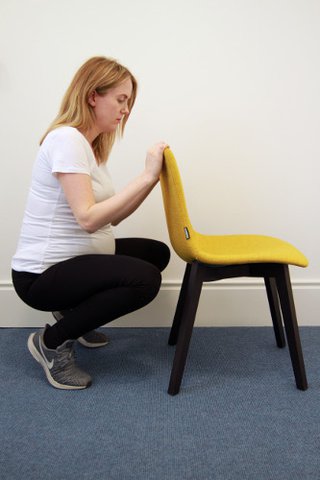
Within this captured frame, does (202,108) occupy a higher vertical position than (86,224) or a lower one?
higher

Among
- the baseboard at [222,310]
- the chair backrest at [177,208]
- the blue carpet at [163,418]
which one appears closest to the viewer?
the blue carpet at [163,418]

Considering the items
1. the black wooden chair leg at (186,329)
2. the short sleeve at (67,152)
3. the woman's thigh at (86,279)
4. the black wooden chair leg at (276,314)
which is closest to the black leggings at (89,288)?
the woman's thigh at (86,279)

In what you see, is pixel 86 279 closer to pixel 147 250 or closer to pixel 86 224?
pixel 86 224

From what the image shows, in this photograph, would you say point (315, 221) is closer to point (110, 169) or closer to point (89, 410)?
point (110, 169)

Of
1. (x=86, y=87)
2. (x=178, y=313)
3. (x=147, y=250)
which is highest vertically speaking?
Result: (x=86, y=87)

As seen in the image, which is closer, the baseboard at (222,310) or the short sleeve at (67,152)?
the short sleeve at (67,152)

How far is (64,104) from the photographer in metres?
1.37

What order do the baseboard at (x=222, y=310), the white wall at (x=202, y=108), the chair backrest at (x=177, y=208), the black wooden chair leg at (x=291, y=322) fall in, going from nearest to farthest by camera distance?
the chair backrest at (x=177, y=208) → the black wooden chair leg at (x=291, y=322) → the white wall at (x=202, y=108) → the baseboard at (x=222, y=310)

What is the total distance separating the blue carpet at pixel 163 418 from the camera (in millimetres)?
983

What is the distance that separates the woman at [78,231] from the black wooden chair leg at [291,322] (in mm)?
375

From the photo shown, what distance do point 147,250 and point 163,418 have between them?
67 centimetres

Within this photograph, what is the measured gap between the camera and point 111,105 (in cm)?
137

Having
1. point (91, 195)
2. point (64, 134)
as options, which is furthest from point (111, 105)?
point (91, 195)

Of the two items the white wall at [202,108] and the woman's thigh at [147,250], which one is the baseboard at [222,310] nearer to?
the white wall at [202,108]
